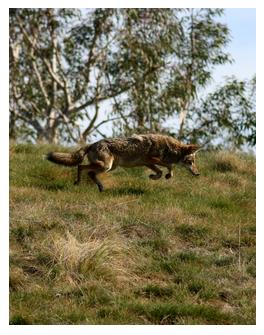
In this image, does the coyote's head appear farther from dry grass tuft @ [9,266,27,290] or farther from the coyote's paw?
dry grass tuft @ [9,266,27,290]

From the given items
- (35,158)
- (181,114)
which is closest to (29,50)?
(181,114)

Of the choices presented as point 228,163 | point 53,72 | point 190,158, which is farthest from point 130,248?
point 53,72

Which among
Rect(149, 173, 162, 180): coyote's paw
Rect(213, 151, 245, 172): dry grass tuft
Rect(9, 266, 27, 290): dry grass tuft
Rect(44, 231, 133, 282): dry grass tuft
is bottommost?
Rect(9, 266, 27, 290): dry grass tuft

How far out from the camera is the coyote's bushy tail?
38.9ft

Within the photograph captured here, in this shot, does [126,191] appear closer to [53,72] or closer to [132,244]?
[132,244]

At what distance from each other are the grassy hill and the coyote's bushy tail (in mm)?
472

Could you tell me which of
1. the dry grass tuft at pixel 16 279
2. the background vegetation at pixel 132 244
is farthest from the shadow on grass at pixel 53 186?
the dry grass tuft at pixel 16 279

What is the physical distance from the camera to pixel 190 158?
42.0 ft

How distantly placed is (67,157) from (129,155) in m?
0.94

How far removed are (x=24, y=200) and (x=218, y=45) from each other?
44.2 feet

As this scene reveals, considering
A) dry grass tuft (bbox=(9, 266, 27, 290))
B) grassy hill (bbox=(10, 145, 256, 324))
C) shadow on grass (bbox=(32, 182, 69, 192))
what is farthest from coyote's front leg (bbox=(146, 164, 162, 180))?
dry grass tuft (bbox=(9, 266, 27, 290))

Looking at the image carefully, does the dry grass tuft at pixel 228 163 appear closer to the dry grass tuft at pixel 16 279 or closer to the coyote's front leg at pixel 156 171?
the coyote's front leg at pixel 156 171

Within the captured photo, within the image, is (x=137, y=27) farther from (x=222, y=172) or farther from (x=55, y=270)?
A: (x=55, y=270)

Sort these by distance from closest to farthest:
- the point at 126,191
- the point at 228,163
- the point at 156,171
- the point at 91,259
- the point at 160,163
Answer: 1. the point at 91,259
2. the point at 126,191
3. the point at 160,163
4. the point at 156,171
5. the point at 228,163
